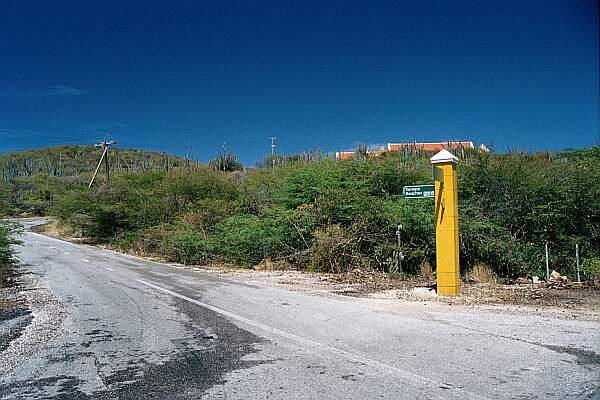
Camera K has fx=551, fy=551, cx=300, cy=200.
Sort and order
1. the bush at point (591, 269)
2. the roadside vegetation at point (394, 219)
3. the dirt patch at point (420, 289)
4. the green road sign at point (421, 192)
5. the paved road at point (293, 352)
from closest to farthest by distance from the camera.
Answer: the paved road at point (293, 352) < the dirt patch at point (420, 289) < the green road sign at point (421, 192) < the bush at point (591, 269) < the roadside vegetation at point (394, 219)

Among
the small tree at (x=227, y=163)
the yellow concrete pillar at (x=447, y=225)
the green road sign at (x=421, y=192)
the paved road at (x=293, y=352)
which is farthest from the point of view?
the small tree at (x=227, y=163)

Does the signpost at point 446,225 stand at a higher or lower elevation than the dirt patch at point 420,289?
higher

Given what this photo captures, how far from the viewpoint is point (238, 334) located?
9328 mm

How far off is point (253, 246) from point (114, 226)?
19903 millimetres

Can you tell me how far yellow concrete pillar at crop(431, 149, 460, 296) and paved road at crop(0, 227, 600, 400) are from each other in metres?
1.44

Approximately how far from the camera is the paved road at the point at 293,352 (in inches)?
249

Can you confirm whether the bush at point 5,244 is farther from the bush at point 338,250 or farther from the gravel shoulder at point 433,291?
the bush at point 338,250

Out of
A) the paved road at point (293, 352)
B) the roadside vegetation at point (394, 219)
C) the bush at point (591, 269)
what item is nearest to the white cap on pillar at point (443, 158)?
the paved road at point (293, 352)

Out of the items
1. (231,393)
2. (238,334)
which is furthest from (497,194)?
(231,393)

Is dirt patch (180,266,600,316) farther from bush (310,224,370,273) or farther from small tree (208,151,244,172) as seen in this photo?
small tree (208,151,244,172)

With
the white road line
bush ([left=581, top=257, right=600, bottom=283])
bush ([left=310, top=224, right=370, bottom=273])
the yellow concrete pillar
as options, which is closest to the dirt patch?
the yellow concrete pillar

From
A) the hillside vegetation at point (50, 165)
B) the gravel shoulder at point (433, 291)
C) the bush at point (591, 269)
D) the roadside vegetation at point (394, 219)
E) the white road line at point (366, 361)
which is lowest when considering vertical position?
the white road line at point (366, 361)

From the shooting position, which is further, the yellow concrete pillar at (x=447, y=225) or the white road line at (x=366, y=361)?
the yellow concrete pillar at (x=447, y=225)

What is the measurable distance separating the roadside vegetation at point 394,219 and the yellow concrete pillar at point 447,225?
4421 millimetres
